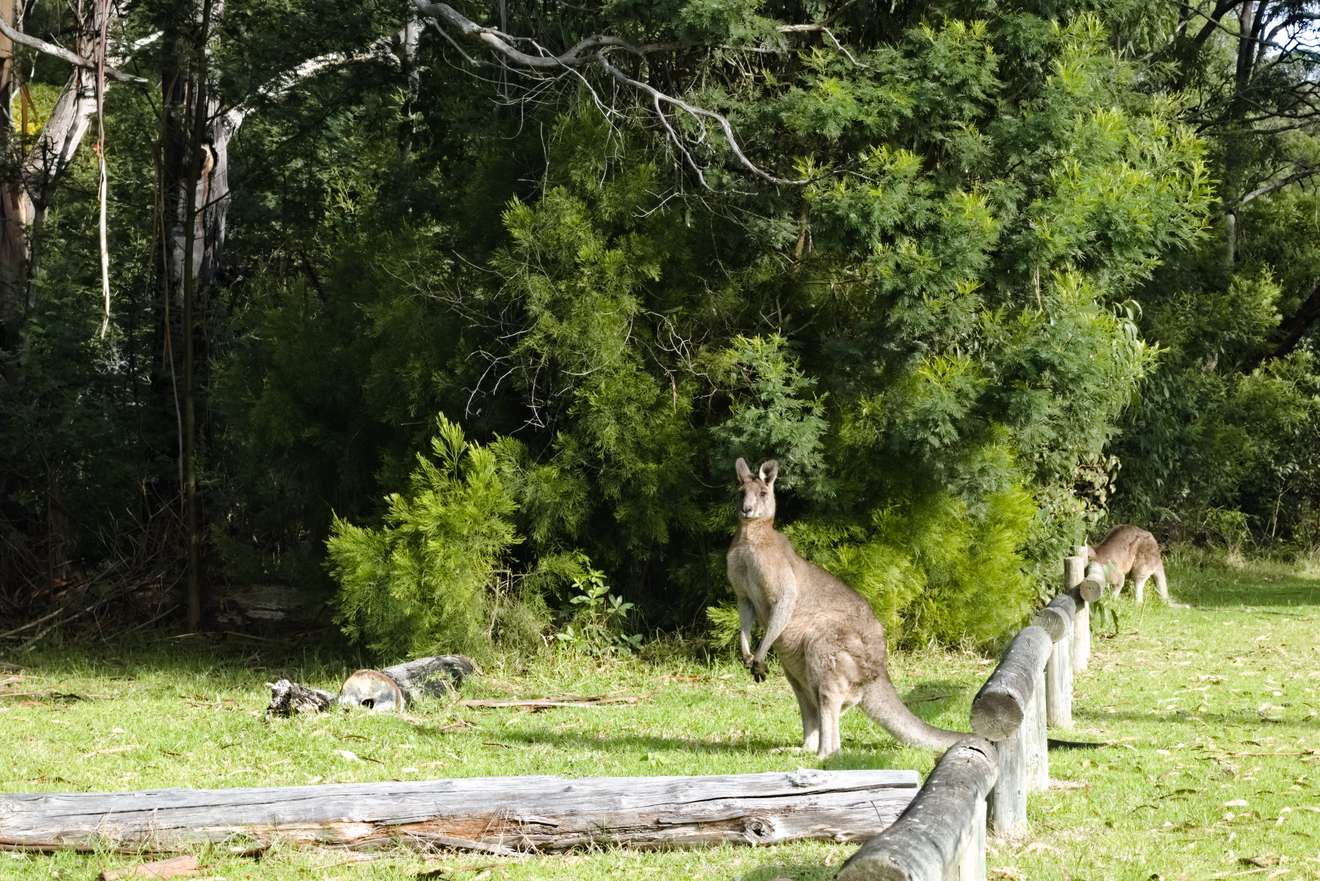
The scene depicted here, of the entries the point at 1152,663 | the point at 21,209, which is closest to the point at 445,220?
the point at 21,209

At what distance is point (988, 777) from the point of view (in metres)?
5.05

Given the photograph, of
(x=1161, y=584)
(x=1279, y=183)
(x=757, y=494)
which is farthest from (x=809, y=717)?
(x=1279, y=183)

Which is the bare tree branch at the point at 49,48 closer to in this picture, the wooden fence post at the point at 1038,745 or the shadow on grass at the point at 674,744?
the shadow on grass at the point at 674,744

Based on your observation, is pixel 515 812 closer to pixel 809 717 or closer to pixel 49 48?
pixel 809 717

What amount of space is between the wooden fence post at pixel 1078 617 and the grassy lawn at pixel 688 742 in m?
0.25

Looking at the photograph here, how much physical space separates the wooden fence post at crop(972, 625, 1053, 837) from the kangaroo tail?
0.68 meters

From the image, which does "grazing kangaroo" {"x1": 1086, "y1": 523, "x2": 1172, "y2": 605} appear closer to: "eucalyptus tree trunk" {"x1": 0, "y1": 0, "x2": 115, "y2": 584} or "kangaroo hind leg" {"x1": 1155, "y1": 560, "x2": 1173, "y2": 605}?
"kangaroo hind leg" {"x1": 1155, "y1": 560, "x2": 1173, "y2": 605}

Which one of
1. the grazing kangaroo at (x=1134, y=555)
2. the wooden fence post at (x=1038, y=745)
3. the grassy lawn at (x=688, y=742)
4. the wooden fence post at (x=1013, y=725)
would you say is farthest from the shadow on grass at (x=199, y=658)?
the grazing kangaroo at (x=1134, y=555)

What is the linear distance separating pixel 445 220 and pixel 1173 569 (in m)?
11.6

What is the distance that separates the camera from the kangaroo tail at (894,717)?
7719mm

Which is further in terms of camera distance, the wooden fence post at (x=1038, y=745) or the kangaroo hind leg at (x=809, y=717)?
the kangaroo hind leg at (x=809, y=717)

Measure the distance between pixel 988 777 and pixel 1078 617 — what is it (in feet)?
A: 21.0

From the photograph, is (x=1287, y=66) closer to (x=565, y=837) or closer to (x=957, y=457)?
(x=957, y=457)

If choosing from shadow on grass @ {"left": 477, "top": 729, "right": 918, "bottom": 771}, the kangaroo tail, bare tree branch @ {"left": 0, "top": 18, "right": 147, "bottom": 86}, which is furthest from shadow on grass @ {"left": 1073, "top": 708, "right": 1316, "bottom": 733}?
bare tree branch @ {"left": 0, "top": 18, "right": 147, "bottom": 86}
